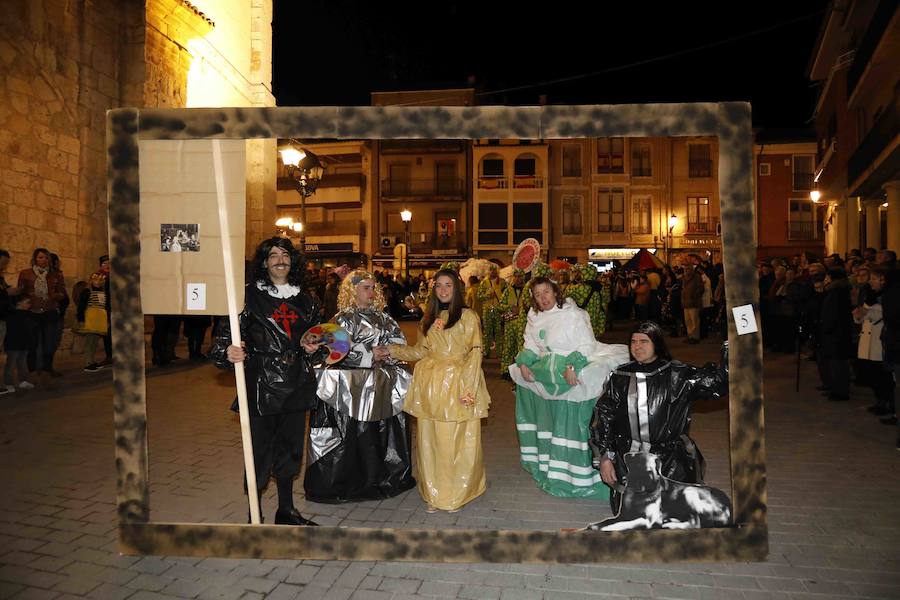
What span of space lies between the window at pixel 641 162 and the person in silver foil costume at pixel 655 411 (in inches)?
1414

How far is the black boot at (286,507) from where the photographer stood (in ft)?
13.1

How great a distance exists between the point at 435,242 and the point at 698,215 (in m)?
16.3

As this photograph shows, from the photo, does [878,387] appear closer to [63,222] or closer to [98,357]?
[98,357]

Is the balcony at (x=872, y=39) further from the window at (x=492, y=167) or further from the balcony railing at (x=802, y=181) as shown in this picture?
the window at (x=492, y=167)

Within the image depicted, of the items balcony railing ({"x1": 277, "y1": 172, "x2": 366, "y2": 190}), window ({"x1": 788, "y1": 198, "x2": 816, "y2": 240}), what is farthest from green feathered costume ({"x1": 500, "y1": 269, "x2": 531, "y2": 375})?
balcony railing ({"x1": 277, "y1": 172, "x2": 366, "y2": 190})

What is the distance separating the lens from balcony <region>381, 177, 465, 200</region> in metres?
40.2

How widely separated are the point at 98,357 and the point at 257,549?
971cm

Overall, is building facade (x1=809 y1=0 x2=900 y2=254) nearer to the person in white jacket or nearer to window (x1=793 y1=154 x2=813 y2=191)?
the person in white jacket

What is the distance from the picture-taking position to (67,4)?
1188cm

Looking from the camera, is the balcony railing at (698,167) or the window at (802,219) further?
the balcony railing at (698,167)

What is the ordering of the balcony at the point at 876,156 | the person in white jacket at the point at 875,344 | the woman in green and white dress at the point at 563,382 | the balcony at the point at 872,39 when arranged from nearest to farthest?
1. the woman in green and white dress at the point at 563,382
2. the person in white jacket at the point at 875,344
3. the balcony at the point at 872,39
4. the balcony at the point at 876,156

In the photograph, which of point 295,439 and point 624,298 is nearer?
point 295,439

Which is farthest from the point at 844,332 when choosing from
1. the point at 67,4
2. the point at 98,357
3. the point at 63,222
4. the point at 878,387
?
the point at 67,4

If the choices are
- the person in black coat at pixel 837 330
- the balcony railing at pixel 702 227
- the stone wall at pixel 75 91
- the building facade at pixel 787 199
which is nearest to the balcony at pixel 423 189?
the balcony railing at pixel 702 227
